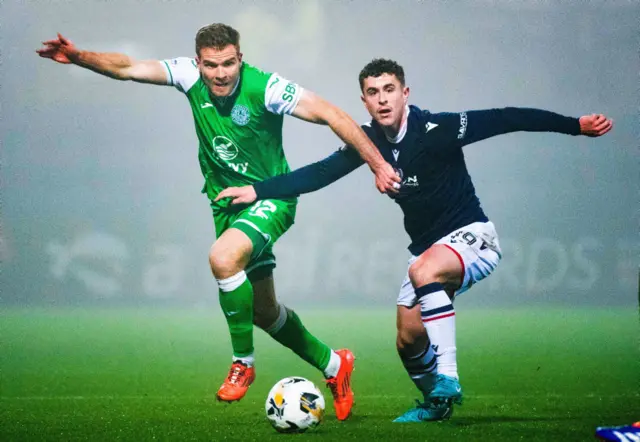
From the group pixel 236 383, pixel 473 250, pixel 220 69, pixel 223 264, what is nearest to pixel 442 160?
pixel 473 250

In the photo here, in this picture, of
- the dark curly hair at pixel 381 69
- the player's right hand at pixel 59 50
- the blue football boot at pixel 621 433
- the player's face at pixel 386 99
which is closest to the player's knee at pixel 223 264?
the player's face at pixel 386 99

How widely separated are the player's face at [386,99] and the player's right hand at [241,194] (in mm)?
918

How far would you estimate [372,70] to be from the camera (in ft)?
20.7

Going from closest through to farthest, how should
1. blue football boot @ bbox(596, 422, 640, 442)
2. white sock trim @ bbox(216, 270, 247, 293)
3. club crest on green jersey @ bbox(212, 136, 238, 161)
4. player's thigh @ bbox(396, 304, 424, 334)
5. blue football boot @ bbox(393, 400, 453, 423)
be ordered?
blue football boot @ bbox(596, 422, 640, 442)
blue football boot @ bbox(393, 400, 453, 423)
white sock trim @ bbox(216, 270, 247, 293)
player's thigh @ bbox(396, 304, 424, 334)
club crest on green jersey @ bbox(212, 136, 238, 161)

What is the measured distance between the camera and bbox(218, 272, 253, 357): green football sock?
5975mm

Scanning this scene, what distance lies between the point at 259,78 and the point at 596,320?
5386 mm

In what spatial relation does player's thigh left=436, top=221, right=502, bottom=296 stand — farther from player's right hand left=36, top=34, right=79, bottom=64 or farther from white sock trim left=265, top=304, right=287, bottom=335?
player's right hand left=36, top=34, right=79, bottom=64

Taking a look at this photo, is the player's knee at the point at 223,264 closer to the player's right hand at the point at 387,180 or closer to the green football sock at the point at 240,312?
the green football sock at the point at 240,312

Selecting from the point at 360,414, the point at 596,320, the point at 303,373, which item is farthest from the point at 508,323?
the point at 360,414

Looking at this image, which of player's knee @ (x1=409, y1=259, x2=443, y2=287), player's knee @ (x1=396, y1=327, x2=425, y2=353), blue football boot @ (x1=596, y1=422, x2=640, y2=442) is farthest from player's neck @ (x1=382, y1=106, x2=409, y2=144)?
blue football boot @ (x1=596, y1=422, x2=640, y2=442)

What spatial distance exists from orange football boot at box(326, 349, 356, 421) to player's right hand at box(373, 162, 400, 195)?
134 cm

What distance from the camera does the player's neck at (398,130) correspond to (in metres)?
6.23

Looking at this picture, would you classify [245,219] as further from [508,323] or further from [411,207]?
[508,323]

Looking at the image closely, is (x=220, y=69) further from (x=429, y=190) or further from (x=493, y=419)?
(x=493, y=419)
